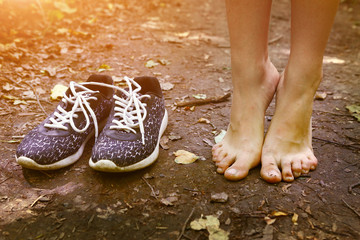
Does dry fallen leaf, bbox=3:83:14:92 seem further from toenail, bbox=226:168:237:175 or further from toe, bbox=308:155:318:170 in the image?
toe, bbox=308:155:318:170

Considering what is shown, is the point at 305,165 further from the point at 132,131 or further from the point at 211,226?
the point at 132,131

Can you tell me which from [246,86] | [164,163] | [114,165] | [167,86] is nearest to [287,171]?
[246,86]

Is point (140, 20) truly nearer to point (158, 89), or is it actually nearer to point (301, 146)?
point (158, 89)

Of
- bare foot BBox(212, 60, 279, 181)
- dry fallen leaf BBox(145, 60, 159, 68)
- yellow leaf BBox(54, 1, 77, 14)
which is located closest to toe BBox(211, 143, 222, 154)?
bare foot BBox(212, 60, 279, 181)

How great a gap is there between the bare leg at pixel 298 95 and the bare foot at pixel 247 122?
Answer: 62 mm

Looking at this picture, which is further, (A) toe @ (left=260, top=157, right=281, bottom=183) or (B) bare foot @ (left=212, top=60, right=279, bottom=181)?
(B) bare foot @ (left=212, top=60, right=279, bottom=181)

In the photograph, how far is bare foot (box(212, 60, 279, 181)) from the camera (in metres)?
1.62

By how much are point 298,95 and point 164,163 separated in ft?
2.63

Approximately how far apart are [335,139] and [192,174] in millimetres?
986

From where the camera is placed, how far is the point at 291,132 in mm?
1607

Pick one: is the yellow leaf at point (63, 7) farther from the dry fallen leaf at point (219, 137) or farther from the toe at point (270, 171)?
the toe at point (270, 171)

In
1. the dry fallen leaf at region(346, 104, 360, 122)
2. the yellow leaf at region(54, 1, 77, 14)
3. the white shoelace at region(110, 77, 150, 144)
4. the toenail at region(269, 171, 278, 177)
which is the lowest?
the dry fallen leaf at region(346, 104, 360, 122)

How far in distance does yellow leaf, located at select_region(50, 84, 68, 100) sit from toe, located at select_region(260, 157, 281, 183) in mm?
1694

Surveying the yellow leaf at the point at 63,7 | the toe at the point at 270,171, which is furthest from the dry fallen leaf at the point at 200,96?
the yellow leaf at the point at 63,7
